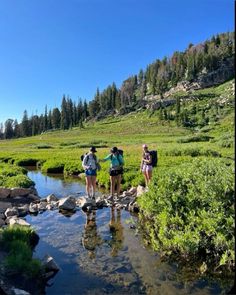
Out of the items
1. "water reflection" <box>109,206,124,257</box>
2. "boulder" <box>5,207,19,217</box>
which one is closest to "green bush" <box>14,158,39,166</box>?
"boulder" <box>5,207,19,217</box>

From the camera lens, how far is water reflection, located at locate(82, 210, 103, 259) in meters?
12.6

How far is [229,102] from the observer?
163500mm

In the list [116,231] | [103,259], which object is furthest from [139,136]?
[103,259]

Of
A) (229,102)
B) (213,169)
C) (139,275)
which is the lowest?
(139,275)

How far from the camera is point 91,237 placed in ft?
45.9

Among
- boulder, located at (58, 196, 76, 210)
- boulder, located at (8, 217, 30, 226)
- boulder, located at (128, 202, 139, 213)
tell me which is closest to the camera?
boulder, located at (8, 217, 30, 226)


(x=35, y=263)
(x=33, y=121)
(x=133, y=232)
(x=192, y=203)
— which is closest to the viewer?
(x=35, y=263)

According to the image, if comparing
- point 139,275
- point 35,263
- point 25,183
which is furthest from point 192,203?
point 25,183

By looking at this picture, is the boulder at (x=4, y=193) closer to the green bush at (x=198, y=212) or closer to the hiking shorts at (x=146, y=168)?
the hiking shorts at (x=146, y=168)

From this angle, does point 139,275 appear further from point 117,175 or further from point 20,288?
point 117,175

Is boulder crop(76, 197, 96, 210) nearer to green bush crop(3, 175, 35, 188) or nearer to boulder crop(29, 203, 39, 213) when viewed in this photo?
boulder crop(29, 203, 39, 213)

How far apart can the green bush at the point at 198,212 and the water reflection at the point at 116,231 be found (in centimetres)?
129

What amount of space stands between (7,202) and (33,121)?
173638 mm

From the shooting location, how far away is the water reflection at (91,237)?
12648mm
